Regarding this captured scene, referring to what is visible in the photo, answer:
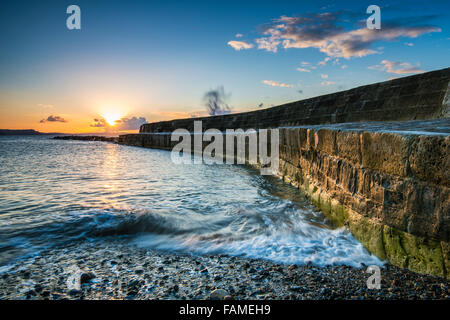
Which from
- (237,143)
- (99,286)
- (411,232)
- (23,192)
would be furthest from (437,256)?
(237,143)

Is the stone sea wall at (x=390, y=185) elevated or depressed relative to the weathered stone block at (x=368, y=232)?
elevated

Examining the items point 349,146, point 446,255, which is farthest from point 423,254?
point 349,146

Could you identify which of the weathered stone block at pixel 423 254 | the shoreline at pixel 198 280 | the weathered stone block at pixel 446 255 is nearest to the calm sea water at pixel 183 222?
the shoreline at pixel 198 280

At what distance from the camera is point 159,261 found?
90.4 inches

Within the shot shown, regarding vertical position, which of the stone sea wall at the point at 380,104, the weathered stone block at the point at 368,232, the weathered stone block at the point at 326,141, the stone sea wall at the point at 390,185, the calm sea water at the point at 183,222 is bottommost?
the calm sea water at the point at 183,222

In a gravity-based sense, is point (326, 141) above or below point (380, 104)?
below

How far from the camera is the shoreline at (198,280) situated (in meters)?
1.66

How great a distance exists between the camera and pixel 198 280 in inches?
75.2

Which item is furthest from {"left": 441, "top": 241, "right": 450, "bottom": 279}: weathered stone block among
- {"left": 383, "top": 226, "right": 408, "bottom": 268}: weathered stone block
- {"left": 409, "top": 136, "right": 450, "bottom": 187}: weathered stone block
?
{"left": 409, "top": 136, "right": 450, "bottom": 187}: weathered stone block

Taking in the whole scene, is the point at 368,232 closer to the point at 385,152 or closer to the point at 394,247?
the point at 394,247

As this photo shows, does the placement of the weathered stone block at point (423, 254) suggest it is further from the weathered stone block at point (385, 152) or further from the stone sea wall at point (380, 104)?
the stone sea wall at point (380, 104)

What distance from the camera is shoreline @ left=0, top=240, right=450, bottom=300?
1656mm
